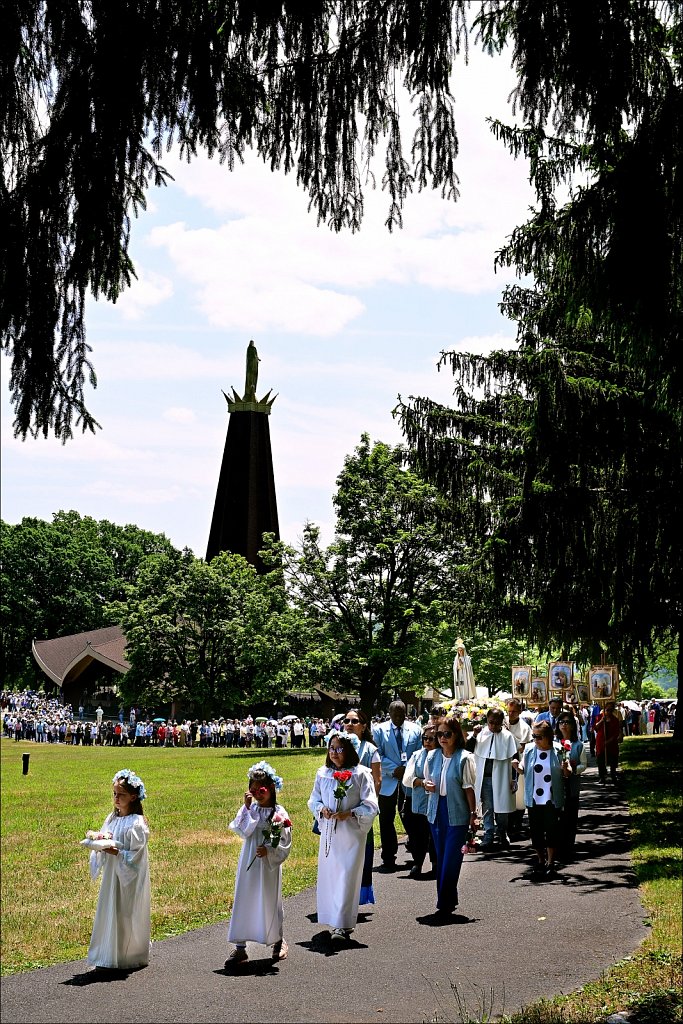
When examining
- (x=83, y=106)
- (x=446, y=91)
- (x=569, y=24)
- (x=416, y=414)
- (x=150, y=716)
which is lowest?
(x=150, y=716)

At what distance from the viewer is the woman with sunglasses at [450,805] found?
33.1ft

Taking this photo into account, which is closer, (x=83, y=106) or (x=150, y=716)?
(x=83, y=106)

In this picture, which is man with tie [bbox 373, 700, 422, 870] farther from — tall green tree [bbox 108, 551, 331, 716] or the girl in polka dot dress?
tall green tree [bbox 108, 551, 331, 716]

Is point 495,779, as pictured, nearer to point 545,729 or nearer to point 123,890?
point 545,729

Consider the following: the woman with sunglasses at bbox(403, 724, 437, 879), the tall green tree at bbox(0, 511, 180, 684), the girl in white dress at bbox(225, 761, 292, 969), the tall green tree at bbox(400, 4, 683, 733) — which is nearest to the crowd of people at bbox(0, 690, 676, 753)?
the tall green tree at bbox(0, 511, 180, 684)

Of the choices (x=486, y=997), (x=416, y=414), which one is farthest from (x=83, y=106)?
(x=416, y=414)

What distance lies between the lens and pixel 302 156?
5.27 meters

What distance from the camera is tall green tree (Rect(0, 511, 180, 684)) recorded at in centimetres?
7650

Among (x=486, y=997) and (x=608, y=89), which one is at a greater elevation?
(x=608, y=89)

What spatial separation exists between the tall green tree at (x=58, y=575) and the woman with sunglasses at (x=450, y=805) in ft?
217

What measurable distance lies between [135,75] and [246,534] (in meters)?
68.1

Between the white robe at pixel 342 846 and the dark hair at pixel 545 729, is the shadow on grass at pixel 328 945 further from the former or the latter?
the dark hair at pixel 545 729

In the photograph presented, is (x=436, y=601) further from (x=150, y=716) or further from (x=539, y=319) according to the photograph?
(x=150, y=716)

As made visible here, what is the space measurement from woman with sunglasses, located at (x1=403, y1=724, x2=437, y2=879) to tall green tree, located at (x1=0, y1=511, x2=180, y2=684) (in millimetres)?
64214
